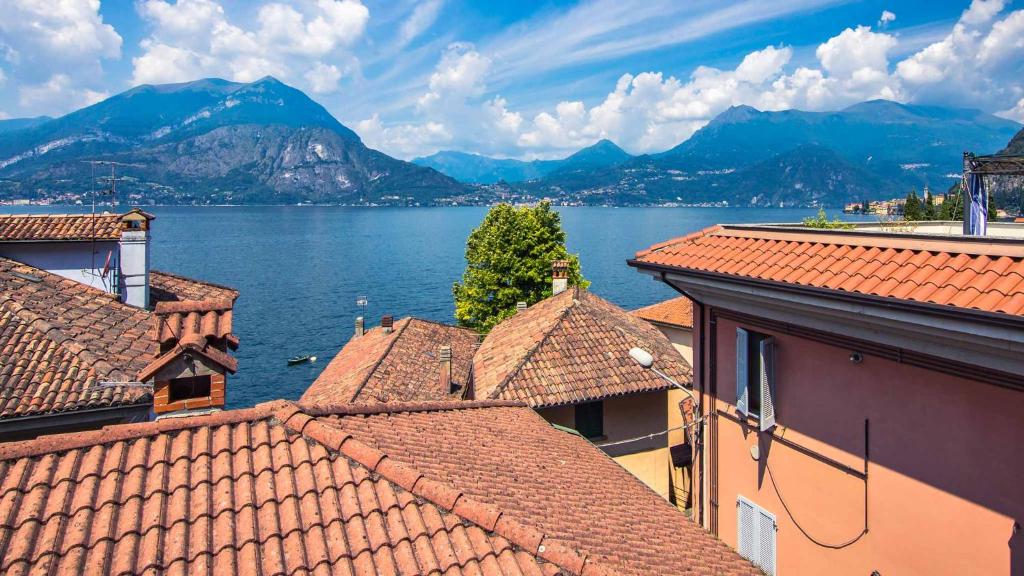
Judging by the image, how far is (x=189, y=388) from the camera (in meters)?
7.06

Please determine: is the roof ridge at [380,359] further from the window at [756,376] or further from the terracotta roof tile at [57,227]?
the window at [756,376]

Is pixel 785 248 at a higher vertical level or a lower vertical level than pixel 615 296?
higher

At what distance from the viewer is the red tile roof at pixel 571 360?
15742 millimetres

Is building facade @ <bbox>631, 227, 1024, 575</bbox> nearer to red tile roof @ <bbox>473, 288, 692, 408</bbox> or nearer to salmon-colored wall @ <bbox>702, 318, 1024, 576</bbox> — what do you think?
salmon-colored wall @ <bbox>702, 318, 1024, 576</bbox>

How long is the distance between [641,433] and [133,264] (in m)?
13.3

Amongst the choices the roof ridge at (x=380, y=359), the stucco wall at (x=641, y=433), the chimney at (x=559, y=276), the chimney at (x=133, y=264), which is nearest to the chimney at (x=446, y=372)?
the roof ridge at (x=380, y=359)

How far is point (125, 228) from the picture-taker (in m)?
15.3

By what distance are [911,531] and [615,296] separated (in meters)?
68.4

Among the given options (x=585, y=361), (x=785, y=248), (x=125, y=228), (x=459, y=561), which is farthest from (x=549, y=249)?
(x=459, y=561)

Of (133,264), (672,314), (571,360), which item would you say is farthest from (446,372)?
(133,264)

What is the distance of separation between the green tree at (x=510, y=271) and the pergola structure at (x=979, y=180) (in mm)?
30122

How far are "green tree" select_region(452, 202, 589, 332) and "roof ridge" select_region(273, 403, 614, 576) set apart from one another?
1301 inches

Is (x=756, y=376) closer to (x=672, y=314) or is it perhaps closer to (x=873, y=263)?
(x=873, y=263)

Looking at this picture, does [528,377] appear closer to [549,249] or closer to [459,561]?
[459,561]
